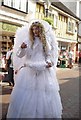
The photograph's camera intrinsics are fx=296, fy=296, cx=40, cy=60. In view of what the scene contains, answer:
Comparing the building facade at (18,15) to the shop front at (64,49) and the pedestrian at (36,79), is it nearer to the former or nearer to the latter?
the shop front at (64,49)

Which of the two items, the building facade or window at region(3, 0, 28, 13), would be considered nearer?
the building facade

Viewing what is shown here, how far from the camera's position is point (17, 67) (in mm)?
5633

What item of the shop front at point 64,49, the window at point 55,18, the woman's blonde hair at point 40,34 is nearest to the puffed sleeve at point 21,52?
the woman's blonde hair at point 40,34

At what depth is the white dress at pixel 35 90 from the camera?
512 centimetres

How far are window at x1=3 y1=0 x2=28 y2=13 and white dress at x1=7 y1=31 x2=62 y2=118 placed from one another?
13.6 m

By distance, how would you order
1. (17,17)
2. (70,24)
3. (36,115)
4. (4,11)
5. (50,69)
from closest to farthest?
(36,115), (50,69), (4,11), (17,17), (70,24)

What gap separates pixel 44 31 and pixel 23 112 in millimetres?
1510

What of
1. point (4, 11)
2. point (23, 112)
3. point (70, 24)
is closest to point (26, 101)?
point (23, 112)

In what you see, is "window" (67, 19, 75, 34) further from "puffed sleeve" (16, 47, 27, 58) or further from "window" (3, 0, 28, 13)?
"puffed sleeve" (16, 47, 27, 58)

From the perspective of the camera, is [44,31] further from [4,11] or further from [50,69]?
[4,11]

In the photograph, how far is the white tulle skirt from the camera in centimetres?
512

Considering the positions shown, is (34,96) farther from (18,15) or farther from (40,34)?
(18,15)

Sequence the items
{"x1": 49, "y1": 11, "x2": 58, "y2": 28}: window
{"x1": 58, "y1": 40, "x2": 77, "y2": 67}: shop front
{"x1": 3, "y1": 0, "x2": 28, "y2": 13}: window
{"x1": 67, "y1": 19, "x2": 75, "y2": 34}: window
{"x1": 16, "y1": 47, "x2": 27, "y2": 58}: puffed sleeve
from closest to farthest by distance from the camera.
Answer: {"x1": 16, "y1": 47, "x2": 27, "y2": 58}: puffed sleeve, {"x1": 3, "y1": 0, "x2": 28, "y2": 13}: window, {"x1": 58, "y1": 40, "x2": 77, "y2": 67}: shop front, {"x1": 49, "y1": 11, "x2": 58, "y2": 28}: window, {"x1": 67, "y1": 19, "x2": 75, "y2": 34}: window

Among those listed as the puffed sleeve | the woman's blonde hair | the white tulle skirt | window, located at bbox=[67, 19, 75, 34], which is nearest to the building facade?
window, located at bbox=[67, 19, 75, 34]
